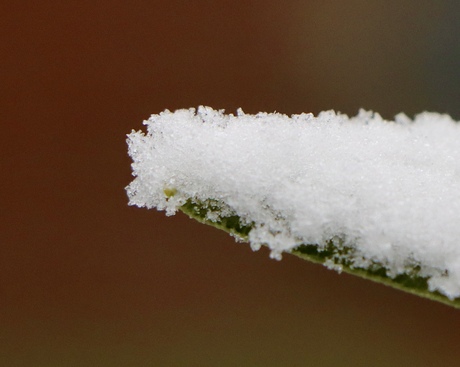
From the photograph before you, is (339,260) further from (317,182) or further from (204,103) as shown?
(204,103)

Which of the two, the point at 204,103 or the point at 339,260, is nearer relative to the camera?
the point at 339,260

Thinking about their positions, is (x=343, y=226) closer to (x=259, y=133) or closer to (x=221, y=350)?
(x=259, y=133)

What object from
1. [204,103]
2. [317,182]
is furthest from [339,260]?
[204,103]

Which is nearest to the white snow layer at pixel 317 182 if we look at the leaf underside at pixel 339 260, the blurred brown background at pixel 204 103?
the leaf underside at pixel 339 260

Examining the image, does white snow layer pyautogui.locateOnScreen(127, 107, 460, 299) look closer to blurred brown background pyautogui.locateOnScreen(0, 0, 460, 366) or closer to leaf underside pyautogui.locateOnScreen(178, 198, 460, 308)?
leaf underside pyautogui.locateOnScreen(178, 198, 460, 308)

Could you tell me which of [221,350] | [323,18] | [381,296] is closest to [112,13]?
[323,18]

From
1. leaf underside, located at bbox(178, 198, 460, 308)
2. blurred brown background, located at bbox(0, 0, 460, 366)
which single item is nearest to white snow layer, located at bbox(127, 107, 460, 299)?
leaf underside, located at bbox(178, 198, 460, 308)

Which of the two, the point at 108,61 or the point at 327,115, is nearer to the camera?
the point at 327,115

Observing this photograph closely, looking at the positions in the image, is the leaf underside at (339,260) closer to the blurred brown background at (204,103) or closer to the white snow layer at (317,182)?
the white snow layer at (317,182)
